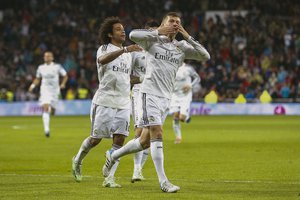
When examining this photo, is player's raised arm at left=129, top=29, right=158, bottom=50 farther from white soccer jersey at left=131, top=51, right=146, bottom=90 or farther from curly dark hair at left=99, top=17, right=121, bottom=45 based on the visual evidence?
white soccer jersey at left=131, top=51, right=146, bottom=90

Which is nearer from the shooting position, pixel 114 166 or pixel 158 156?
pixel 158 156

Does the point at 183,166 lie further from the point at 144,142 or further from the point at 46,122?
the point at 46,122

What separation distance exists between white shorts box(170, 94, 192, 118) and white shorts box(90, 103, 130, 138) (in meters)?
10.4

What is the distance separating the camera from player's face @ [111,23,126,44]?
1280cm

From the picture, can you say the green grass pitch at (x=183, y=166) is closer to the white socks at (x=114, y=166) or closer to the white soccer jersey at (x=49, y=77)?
the white socks at (x=114, y=166)

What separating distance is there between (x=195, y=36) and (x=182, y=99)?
21.1 metres

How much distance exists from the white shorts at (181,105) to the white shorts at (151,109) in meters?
11.3

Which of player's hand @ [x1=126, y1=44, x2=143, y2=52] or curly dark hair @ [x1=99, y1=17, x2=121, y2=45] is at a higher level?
curly dark hair @ [x1=99, y1=17, x2=121, y2=45]

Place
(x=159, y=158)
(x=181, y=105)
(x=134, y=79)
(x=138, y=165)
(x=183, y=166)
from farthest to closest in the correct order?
(x=181, y=105)
(x=183, y=166)
(x=134, y=79)
(x=138, y=165)
(x=159, y=158)

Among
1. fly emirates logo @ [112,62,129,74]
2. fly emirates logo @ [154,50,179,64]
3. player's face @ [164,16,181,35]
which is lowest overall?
fly emirates logo @ [112,62,129,74]

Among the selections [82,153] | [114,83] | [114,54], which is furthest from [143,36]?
[82,153]

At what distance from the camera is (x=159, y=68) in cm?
1202

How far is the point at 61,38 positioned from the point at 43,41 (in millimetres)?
1023

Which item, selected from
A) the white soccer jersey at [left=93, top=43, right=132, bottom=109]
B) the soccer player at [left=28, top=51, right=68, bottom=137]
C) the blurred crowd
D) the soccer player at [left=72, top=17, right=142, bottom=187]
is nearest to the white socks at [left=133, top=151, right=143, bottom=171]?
the soccer player at [left=72, top=17, right=142, bottom=187]
